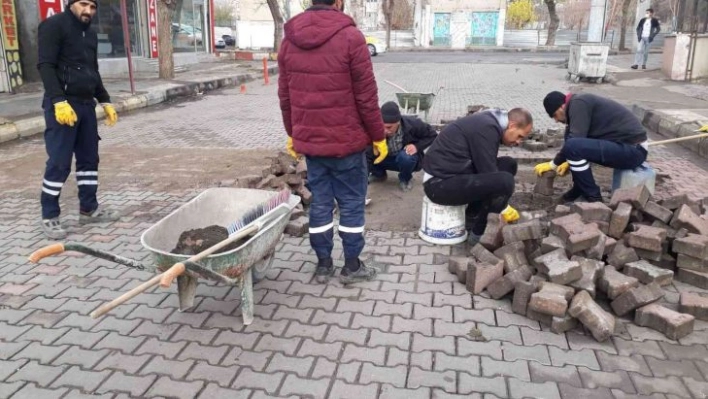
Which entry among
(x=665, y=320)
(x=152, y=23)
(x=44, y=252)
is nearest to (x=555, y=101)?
(x=665, y=320)

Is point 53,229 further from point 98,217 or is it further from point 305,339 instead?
point 305,339

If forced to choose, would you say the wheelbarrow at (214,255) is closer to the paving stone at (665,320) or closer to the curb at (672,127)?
the paving stone at (665,320)

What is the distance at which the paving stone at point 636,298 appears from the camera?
10.9 ft

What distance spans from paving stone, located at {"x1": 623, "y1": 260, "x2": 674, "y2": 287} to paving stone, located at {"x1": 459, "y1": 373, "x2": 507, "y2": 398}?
1.38 meters

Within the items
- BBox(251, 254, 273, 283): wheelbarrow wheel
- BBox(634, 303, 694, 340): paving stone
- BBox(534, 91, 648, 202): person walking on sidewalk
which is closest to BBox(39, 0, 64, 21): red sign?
BBox(251, 254, 273, 283): wheelbarrow wheel

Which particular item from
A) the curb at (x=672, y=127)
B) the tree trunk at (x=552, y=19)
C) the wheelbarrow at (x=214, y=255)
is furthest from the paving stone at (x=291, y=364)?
the tree trunk at (x=552, y=19)

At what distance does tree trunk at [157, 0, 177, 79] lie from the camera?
588 inches

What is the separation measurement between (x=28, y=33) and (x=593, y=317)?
46.7 ft

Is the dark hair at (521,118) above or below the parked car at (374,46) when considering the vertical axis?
below

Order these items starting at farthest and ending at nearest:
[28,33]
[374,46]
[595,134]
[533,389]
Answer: [374,46], [28,33], [595,134], [533,389]

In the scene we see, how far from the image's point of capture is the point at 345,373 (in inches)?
116

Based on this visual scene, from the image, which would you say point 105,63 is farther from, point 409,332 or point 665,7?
point 665,7

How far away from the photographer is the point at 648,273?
11.8 feet

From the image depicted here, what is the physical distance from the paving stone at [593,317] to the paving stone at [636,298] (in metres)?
0.16
